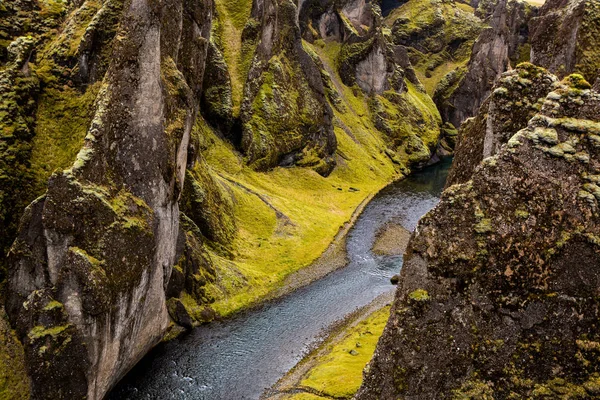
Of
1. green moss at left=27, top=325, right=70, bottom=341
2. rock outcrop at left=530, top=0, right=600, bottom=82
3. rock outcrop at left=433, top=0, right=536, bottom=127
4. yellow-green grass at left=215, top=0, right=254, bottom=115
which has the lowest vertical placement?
green moss at left=27, top=325, right=70, bottom=341

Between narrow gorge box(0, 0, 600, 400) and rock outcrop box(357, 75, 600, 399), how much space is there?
0.08 m

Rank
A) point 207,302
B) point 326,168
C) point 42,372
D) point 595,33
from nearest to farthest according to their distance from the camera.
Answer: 1. point 42,372
2. point 595,33
3. point 207,302
4. point 326,168

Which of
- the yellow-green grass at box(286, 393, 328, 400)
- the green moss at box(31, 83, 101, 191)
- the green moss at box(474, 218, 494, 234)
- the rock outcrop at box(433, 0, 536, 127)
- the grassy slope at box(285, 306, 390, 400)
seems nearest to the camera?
the green moss at box(474, 218, 494, 234)

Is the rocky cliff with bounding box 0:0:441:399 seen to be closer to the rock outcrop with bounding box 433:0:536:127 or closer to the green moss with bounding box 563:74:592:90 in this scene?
the green moss with bounding box 563:74:592:90

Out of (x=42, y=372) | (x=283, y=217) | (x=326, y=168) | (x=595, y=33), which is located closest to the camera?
(x=42, y=372)

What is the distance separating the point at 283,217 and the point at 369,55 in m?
97.2

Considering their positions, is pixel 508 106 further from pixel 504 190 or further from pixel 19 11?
pixel 19 11

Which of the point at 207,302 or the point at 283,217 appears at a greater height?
the point at 283,217

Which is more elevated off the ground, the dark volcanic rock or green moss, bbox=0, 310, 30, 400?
the dark volcanic rock

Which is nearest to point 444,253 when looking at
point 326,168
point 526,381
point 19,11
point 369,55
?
point 526,381

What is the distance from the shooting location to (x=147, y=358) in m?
46.0

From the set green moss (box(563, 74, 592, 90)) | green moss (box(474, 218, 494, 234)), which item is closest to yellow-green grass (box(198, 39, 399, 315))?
green moss (box(474, 218, 494, 234))

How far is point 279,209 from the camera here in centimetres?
8588

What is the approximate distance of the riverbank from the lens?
133 feet
